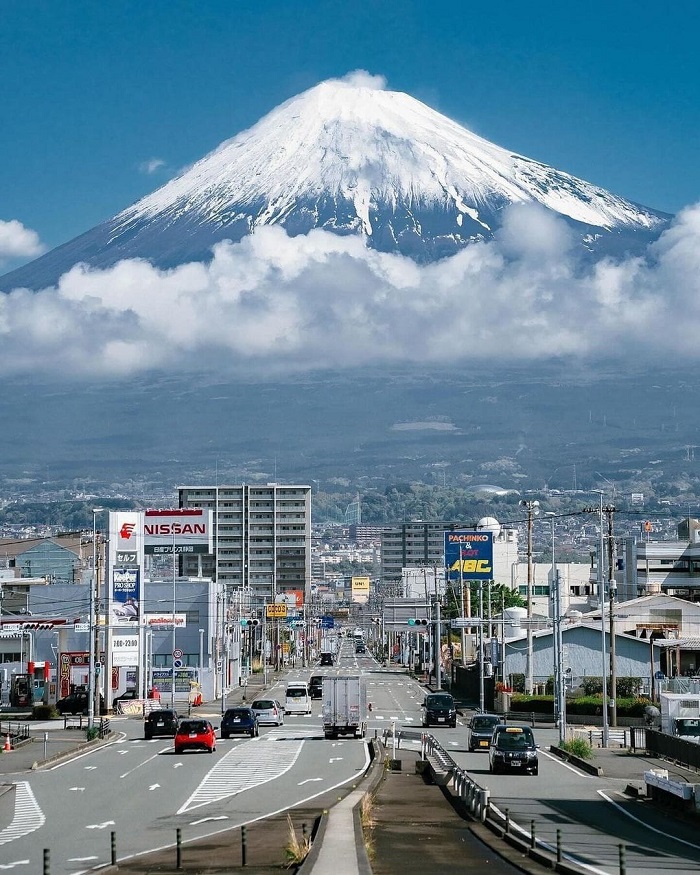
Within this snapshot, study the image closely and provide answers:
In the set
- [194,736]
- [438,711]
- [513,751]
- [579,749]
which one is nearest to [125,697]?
[438,711]

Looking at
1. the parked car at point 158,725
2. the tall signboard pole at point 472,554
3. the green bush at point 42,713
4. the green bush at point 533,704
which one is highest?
the tall signboard pole at point 472,554

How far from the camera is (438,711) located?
3063 inches

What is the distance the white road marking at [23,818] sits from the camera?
34656 mm

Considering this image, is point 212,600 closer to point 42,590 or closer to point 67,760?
point 42,590

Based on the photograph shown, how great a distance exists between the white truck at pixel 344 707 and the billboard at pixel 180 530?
92143 mm

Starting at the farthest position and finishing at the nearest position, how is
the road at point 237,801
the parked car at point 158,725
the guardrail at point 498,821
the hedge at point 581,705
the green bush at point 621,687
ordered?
the green bush at point 621,687 < the hedge at point 581,705 < the parked car at point 158,725 < the road at point 237,801 < the guardrail at point 498,821

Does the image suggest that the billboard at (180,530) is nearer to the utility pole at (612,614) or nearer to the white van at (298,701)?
the white van at (298,701)

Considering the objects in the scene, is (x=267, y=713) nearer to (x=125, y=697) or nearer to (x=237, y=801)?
(x=125, y=697)

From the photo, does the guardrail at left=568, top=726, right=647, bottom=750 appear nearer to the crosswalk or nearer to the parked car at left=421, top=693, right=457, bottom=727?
the parked car at left=421, top=693, right=457, bottom=727

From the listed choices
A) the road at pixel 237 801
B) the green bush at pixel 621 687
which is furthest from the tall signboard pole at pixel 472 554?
the road at pixel 237 801

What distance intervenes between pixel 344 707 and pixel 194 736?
11.3 meters

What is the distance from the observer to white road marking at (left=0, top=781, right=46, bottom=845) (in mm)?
34656

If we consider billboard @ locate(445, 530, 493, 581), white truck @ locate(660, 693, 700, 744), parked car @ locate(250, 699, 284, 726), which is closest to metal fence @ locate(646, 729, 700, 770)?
white truck @ locate(660, 693, 700, 744)

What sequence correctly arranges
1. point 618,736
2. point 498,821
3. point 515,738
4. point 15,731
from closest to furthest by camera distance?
1. point 498,821
2. point 515,738
3. point 618,736
4. point 15,731
